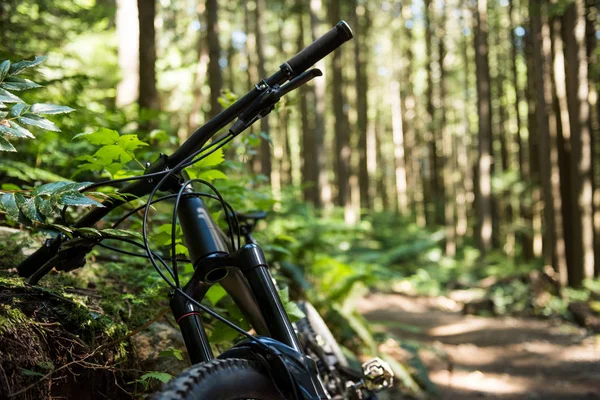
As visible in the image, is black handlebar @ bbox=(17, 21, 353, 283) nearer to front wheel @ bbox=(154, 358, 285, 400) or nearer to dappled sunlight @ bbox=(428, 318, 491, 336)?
front wheel @ bbox=(154, 358, 285, 400)

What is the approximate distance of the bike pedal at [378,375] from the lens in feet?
9.48

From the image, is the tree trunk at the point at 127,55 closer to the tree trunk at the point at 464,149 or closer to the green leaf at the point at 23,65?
the green leaf at the point at 23,65

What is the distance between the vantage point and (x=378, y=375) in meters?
2.91

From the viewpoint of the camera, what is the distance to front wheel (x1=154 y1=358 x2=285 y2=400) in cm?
139

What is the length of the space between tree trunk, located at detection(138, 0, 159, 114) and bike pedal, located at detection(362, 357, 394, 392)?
5742 millimetres

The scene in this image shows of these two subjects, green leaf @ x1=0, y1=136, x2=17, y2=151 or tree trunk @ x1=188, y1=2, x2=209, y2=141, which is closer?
green leaf @ x1=0, y1=136, x2=17, y2=151

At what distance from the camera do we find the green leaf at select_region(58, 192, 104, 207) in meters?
1.82

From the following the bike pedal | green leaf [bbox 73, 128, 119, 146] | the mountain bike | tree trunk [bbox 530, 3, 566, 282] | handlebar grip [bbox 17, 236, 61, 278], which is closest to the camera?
the mountain bike

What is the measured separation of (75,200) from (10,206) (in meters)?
0.22

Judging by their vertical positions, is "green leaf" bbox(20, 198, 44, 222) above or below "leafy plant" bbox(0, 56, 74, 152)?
below

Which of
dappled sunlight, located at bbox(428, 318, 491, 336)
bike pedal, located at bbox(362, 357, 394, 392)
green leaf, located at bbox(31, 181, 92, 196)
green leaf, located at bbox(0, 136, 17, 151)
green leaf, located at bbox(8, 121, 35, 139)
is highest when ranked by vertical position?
green leaf, located at bbox(8, 121, 35, 139)

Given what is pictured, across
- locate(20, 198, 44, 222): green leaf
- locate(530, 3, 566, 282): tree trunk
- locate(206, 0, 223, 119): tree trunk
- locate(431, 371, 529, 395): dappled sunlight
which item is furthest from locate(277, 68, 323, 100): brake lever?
locate(530, 3, 566, 282): tree trunk

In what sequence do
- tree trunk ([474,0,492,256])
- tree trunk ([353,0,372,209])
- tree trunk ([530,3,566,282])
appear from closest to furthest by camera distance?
tree trunk ([530,3,566,282])
tree trunk ([474,0,492,256])
tree trunk ([353,0,372,209])

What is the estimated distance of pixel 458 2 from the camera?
29953mm
